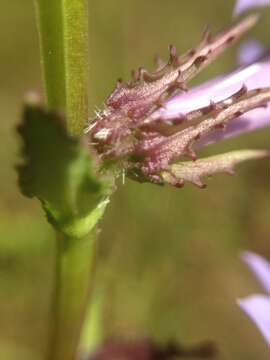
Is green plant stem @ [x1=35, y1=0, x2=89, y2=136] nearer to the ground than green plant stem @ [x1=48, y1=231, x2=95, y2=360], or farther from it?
farther from it

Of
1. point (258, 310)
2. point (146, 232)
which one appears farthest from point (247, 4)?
point (146, 232)

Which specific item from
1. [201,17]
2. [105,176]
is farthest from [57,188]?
[201,17]

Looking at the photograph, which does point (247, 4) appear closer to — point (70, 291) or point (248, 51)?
point (248, 51)

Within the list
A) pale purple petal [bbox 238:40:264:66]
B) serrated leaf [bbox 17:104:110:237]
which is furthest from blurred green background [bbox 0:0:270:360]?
serrated leaf [bbox 17:104:110:237]

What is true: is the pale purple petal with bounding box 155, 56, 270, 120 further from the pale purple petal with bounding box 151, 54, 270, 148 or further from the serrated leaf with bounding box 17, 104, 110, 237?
the serrated leaf with bounding box 17, 104, 110, 237

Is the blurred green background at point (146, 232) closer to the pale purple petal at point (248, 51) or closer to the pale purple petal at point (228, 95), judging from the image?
the pale purple petal at point (248, 51)

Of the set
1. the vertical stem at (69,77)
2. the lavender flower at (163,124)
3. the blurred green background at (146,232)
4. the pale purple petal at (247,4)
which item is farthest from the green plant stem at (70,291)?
the blurred green background at (146,232)
